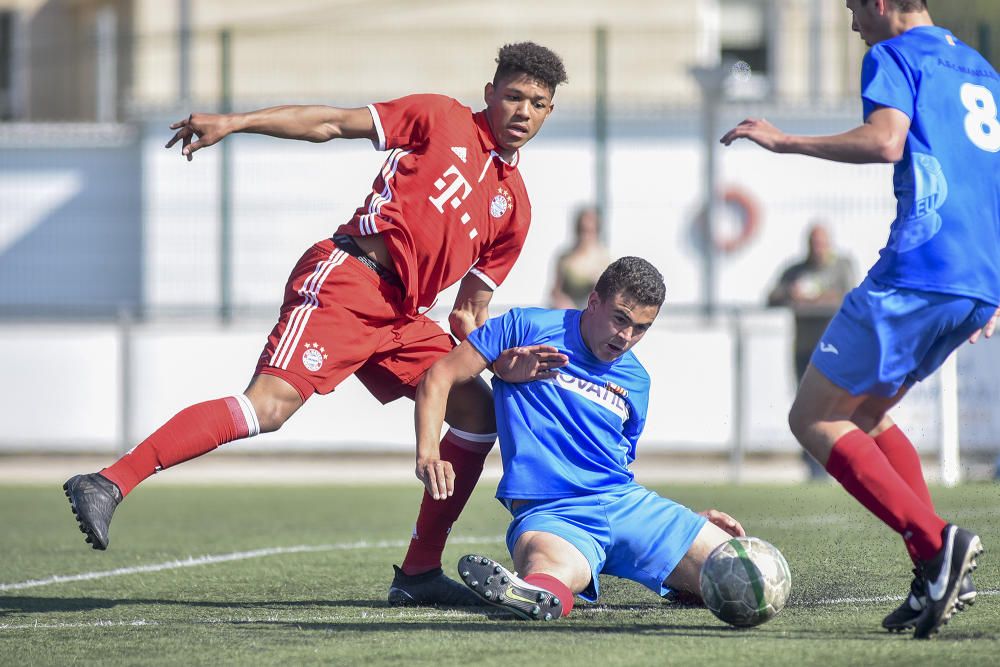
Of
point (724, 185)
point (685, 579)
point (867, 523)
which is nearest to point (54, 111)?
point (724, 185)

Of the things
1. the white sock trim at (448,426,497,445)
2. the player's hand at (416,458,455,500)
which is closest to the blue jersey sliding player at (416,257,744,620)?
the player's hand at (416,458,455,500)

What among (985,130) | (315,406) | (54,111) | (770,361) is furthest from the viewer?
(54,111)

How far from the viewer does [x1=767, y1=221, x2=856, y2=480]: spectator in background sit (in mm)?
12422

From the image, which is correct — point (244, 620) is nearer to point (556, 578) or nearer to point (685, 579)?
point (556, 578)

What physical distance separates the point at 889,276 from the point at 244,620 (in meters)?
2.50

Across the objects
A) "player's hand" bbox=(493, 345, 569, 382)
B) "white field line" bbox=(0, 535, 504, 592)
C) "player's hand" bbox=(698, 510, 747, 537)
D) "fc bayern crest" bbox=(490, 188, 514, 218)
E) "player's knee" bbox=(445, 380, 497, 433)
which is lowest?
"white field line" bbox=(0, 535, 504, 592)

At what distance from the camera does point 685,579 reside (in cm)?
541

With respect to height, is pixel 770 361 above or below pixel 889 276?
below

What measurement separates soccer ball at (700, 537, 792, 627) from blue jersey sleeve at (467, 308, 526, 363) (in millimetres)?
1100

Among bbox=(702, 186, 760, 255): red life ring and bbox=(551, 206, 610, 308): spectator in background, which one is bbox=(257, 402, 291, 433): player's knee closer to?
bbox=(551, 206, 610, 308): spectator in background

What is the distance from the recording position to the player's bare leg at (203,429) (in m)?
5.29

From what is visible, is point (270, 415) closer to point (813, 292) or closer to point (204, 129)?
point (204, 129)

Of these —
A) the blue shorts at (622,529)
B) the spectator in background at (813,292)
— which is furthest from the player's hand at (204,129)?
the spectator in background at (813,292)

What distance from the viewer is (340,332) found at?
5.62 meters
